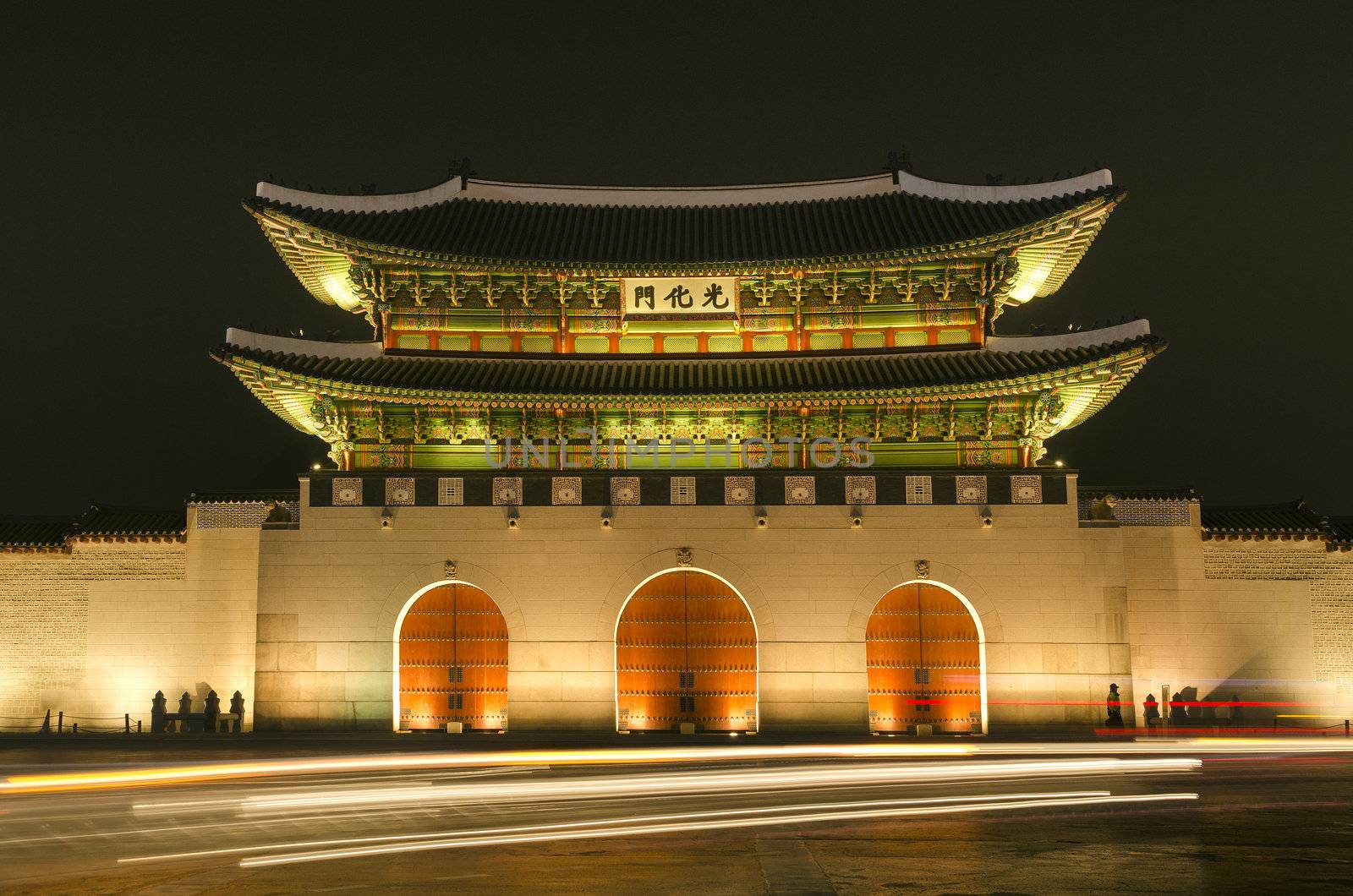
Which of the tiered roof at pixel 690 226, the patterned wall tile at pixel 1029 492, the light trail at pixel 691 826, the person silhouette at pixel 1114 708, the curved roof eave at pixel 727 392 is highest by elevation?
the tiered roof at pixel 690 226

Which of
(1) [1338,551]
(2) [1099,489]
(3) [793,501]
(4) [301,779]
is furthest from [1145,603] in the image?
(4) [301,779]

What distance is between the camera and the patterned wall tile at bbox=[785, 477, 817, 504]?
76.7 ft

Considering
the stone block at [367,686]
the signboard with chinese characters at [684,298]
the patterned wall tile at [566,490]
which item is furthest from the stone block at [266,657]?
the signboard with chinese characters at [684,298]

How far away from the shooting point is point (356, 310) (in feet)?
87.5

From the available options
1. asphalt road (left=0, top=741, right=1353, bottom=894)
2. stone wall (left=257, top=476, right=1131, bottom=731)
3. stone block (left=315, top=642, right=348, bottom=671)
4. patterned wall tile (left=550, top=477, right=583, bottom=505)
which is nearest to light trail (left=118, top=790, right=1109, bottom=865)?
asphalt road (left=0, top=741, right=1353, bottom=894)

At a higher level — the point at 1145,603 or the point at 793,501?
the point at 793,501

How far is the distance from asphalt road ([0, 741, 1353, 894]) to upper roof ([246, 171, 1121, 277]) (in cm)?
1031

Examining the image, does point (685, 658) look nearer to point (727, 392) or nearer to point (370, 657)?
point (727, 392)

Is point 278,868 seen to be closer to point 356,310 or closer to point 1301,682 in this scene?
point 356,310

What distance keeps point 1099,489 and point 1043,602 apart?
3747 mm

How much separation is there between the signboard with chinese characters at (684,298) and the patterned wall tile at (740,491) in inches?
142

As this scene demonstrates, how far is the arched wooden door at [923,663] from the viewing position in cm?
2325

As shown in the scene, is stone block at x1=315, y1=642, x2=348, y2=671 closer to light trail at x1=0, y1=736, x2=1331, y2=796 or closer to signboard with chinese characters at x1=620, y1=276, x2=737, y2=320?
light trail at x1=0, y1=736, x2=1331, y2=796

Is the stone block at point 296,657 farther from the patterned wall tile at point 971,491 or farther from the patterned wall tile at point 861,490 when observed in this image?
the patterned wall tile at point 971,491
